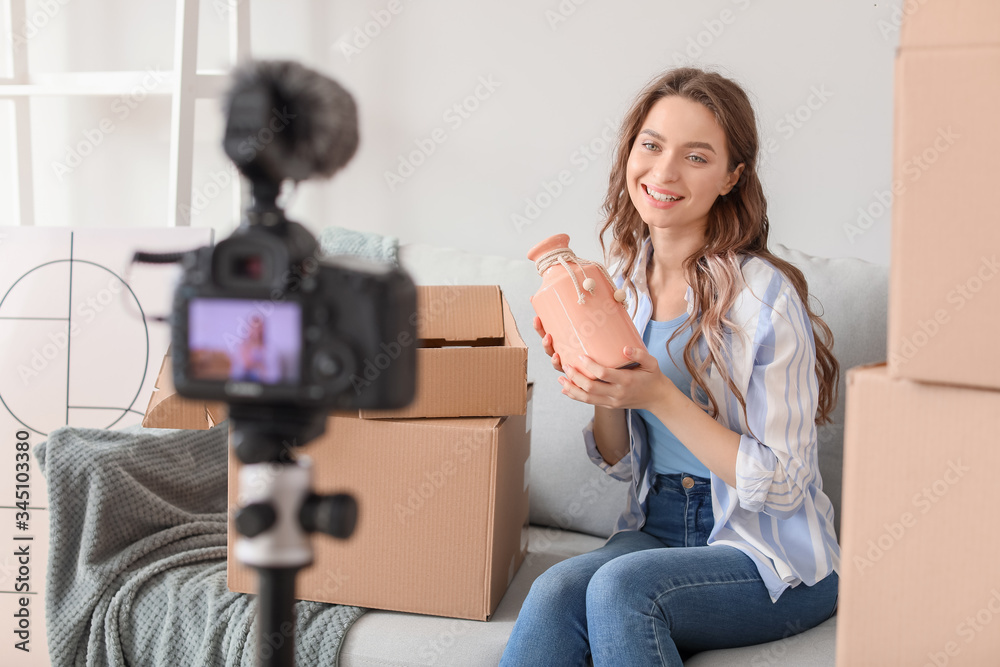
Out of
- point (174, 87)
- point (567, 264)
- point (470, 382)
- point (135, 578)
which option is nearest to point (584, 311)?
point (567, 264)

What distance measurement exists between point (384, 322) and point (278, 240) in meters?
0.08

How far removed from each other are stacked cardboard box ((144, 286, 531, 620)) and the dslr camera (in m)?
0.65

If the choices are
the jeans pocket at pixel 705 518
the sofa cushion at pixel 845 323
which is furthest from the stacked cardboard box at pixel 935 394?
the sofa cushion at pixel 845 323

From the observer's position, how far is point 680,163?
1.24 meters

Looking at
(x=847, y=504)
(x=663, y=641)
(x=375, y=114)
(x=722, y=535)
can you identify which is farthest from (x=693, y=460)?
(x=375, y=114)

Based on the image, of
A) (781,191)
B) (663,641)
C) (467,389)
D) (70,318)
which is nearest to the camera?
(663,641)

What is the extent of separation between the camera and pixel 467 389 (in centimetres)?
118

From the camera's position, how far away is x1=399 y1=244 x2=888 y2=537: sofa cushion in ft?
4.68

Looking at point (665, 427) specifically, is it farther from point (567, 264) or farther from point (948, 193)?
point (948, 193)

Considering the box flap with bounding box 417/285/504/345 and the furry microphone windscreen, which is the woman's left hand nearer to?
the box flap with bounding box 417/285/504/345

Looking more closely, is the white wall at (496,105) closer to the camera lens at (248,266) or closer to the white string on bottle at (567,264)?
the white string on bottle at (567,264)

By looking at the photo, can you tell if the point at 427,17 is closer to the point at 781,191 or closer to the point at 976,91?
the point at 781,191

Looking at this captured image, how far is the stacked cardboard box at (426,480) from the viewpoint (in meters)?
1.17

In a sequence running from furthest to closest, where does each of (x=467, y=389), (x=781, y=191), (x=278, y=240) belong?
1. (x=781, y=191)
2. (x=467, y=389)
3. (x=278, y=240)
